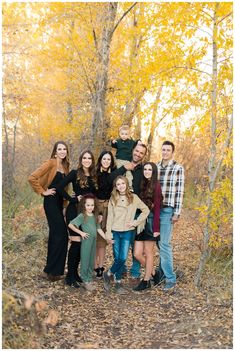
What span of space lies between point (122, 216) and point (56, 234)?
38.9 inches

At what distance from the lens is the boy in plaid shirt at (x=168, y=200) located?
5527 millimetres

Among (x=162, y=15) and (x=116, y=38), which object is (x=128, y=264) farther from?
(x=116, y=38)

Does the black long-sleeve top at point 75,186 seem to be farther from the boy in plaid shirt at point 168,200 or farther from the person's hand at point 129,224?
the boy in plaid shirt at point 168,200

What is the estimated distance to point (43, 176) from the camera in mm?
5844

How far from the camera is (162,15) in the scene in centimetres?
609

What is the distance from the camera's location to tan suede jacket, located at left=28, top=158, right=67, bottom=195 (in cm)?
574

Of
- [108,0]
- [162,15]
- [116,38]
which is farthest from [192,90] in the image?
[116,38]

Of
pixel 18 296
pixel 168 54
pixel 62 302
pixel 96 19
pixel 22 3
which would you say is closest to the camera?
pixel 18 296

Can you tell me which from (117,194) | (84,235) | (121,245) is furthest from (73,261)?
(117,194)

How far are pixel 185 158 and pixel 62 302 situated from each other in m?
8.14

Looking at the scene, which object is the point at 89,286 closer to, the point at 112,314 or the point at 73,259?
the point at 73,259

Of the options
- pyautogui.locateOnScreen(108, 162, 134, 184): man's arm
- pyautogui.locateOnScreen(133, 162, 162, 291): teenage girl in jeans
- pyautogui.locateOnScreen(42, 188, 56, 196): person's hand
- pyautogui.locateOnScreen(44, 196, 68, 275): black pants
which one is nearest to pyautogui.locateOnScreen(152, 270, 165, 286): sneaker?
pyautogui.locateOnScreen(133, 162, 162, 291): teenage girl in jeans

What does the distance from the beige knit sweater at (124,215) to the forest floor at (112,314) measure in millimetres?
940

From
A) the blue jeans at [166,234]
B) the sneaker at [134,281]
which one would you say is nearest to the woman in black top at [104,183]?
the sneaker at [134,281]
